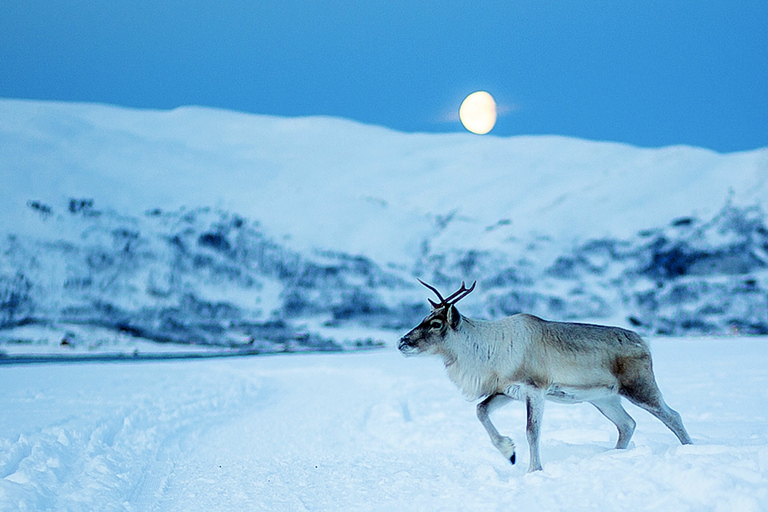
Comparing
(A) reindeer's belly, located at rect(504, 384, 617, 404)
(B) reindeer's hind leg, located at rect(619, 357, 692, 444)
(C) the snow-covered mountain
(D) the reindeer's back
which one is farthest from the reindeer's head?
(C) the snow-covered mountain

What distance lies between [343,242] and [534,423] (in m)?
68.4

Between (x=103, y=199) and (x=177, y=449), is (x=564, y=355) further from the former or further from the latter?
(x=103, y=199)

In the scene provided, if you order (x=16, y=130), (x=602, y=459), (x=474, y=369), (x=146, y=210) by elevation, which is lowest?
(x=602, y=459)

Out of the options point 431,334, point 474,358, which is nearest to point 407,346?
point 431,334

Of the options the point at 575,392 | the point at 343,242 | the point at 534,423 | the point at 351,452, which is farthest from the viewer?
the point at 343,242

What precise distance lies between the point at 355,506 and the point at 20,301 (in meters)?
54.7

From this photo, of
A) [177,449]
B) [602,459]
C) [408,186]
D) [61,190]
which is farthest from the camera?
[408,186]

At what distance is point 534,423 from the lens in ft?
21.8

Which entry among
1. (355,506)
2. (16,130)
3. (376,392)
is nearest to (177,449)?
(355,506)

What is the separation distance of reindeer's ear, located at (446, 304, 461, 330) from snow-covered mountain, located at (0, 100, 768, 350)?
149 feet

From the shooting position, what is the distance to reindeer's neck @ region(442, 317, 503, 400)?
725 cm

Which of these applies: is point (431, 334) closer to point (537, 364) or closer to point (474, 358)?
point (474, 358)

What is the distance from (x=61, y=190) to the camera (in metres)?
67.8

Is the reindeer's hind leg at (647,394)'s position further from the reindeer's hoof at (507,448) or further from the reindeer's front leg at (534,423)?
the reindeer's hoof at (507,448)
